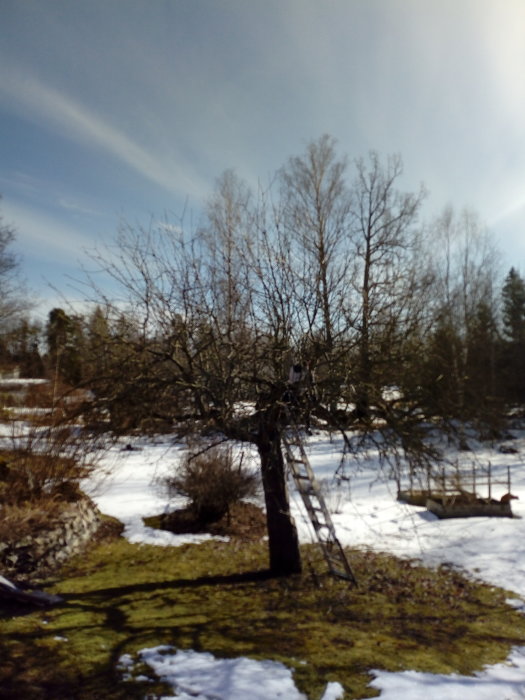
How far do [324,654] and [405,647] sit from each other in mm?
991

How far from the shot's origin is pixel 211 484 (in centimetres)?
1059

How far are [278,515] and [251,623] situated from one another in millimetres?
1757

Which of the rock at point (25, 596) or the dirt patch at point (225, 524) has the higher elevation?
the rock at point (25, 596)

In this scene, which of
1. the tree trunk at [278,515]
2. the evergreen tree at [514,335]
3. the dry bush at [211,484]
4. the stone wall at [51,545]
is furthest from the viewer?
the evergreen tree at [514,335]

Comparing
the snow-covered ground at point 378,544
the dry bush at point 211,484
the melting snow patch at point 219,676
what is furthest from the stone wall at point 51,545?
the melting snow patch at point 219,676

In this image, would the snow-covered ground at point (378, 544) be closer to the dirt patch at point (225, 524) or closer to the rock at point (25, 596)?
the dirt patch at point (225, 524)

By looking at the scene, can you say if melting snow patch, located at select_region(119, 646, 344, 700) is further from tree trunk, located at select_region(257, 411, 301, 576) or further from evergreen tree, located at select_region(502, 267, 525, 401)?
evergreen tree, located at select_region(502, 267, 525, 401)

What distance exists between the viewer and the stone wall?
7602mm

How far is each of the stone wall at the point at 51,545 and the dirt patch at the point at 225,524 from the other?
1.86m

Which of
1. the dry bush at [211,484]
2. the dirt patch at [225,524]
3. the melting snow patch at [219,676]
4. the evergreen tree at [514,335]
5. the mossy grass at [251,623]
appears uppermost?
the evergreen tree at [514,335]

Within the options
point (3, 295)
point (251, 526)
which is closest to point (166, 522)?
point (251, 526)

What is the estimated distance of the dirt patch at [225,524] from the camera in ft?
34.5

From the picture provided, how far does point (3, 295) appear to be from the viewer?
1806cm

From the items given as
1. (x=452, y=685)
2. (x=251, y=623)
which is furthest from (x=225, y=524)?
(x=452, y=685)
